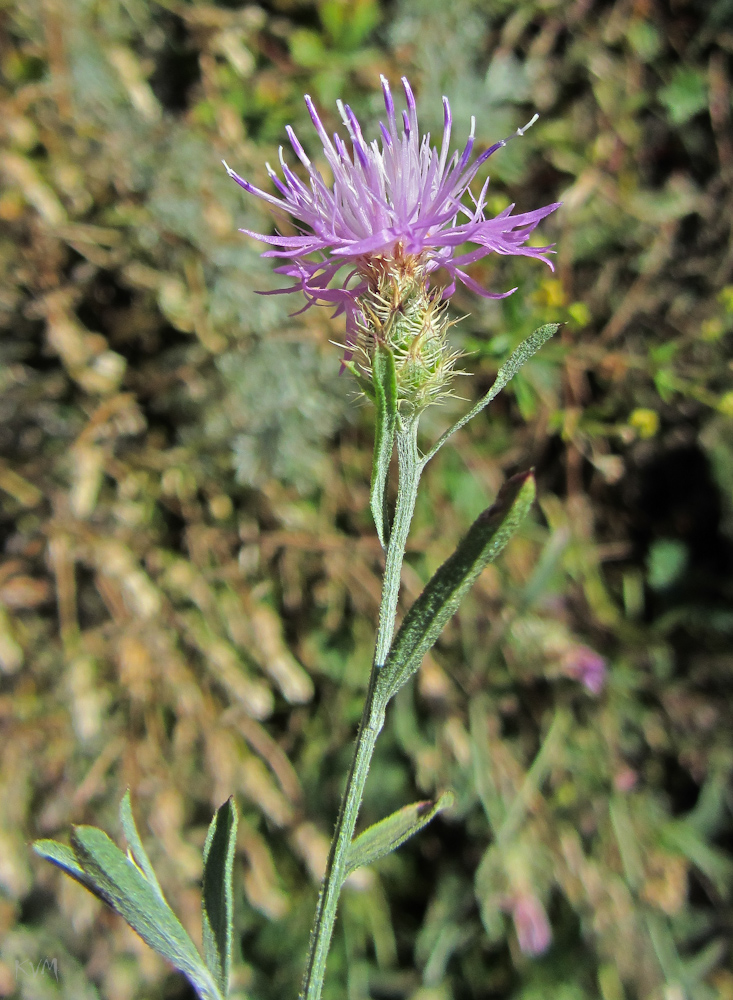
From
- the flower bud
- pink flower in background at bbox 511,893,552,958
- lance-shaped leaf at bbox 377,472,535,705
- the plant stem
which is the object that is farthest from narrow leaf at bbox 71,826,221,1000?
pink flower in background at bbox 511,893,552,958

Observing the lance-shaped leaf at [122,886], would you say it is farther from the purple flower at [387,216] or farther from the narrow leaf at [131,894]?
the purple flower at [387,216]

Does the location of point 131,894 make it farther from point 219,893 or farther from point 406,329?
point 406,329

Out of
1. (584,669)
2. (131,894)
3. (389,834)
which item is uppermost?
(131,894)

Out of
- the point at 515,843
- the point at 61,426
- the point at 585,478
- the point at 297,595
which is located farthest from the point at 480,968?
the point at 61,426

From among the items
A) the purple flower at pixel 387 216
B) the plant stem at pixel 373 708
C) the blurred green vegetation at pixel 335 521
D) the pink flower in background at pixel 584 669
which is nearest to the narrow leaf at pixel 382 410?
the plant stem at pixel 373 708

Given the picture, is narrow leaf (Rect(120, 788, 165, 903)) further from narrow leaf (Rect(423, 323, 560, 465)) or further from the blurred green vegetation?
the blurred green vegetation

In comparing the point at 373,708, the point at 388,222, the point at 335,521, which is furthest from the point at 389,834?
the point at 335,521
